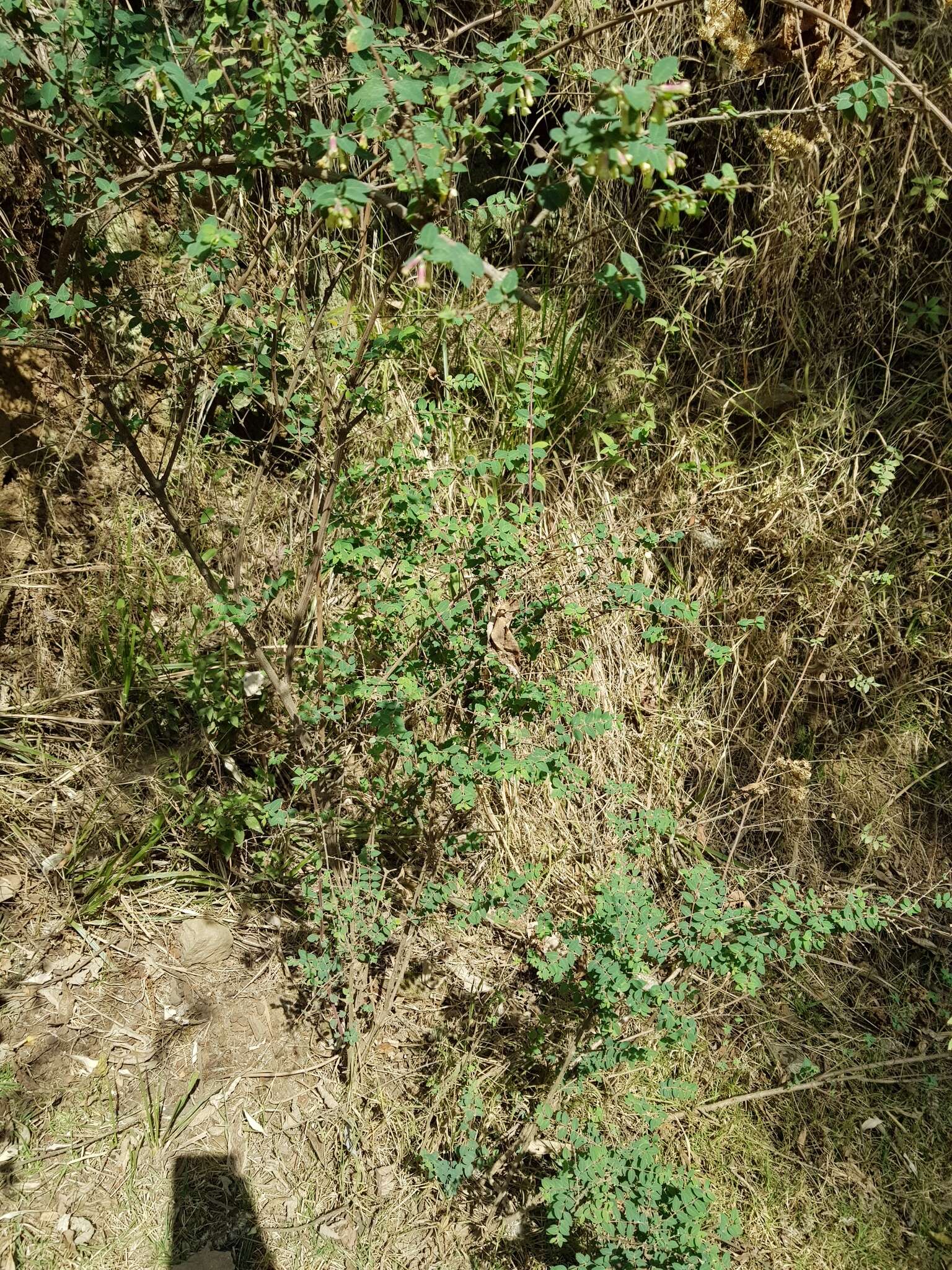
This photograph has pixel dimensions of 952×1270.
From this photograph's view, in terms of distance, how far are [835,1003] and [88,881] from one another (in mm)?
2370

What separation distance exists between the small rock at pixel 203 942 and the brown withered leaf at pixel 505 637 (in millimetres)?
1170

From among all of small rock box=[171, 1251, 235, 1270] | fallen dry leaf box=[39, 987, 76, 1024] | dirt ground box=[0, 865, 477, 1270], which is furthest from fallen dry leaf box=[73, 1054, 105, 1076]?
small rock box=[171, 1251, 235, 1270]

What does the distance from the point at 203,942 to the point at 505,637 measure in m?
1.30

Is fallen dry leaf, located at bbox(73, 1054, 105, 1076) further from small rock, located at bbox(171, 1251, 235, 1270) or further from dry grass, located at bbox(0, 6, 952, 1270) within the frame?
small rock, located at bbox(171, 1251, 235, 1270)

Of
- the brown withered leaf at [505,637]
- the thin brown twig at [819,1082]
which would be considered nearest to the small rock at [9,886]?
the brown withered leaf at [505,637]

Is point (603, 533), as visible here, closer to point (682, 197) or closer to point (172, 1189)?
point (682, 197)

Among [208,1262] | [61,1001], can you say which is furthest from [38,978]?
[208,1262]

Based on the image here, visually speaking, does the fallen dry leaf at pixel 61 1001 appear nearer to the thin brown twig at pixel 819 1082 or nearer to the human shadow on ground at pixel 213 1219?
the human shadow on ground at pixel 213 1219

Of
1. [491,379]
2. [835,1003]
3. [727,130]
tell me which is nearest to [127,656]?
[491,379]

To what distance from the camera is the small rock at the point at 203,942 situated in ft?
8.56

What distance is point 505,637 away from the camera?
2.90 meters

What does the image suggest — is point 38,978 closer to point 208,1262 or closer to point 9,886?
point 9,886

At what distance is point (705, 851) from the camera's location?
10.2 feet

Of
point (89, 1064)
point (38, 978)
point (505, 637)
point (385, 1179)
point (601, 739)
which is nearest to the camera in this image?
point (385, 1179)
